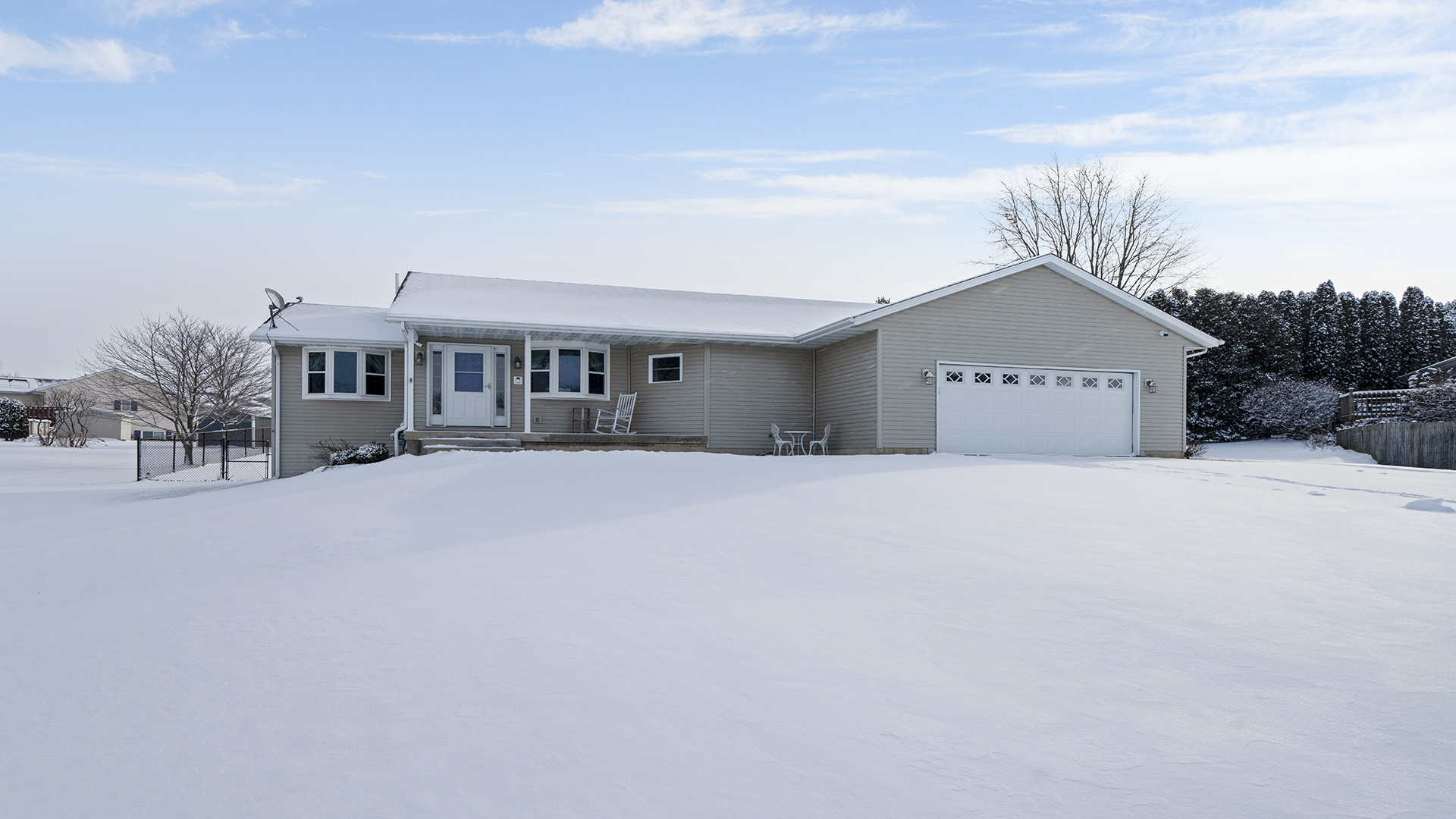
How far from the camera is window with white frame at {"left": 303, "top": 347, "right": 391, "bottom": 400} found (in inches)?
627

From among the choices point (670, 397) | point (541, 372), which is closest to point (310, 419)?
point (541, 372)

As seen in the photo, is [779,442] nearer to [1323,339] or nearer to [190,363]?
[190,363]

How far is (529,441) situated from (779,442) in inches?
192

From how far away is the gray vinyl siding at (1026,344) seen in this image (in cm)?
1494

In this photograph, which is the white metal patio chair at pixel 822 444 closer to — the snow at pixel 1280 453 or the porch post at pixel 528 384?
the porch post at pixel 528 384

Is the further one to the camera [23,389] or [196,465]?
[23,389]

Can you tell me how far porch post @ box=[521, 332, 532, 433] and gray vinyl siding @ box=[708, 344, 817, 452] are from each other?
3485 mm

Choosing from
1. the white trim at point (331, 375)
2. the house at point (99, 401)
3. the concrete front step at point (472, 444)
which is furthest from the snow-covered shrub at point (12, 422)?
the concrete front step at point (472, 444)

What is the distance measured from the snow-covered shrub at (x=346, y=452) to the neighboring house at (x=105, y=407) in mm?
31992

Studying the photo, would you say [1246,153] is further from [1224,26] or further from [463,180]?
[463,180]

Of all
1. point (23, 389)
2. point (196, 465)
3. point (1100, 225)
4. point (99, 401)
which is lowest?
point (196, 465)

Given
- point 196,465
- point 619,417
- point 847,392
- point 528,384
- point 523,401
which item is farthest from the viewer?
point 196,465

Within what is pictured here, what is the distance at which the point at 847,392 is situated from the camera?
52.2ft

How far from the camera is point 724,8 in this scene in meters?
12.1
